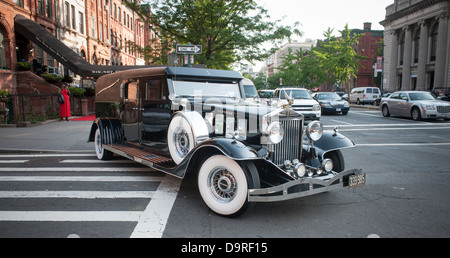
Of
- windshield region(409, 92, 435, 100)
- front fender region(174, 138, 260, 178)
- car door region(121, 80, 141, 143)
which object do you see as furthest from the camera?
windshield region(409, 92, 435, 100)

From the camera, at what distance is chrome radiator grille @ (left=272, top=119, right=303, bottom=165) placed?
461cm

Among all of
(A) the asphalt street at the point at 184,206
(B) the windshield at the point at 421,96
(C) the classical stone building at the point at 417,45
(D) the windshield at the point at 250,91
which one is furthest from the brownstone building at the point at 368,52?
(A) the asphalt street at the point at 184,206

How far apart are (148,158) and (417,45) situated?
157 feet

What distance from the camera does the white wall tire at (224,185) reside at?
3916 millimetres

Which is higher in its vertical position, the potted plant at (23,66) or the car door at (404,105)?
the potted plant at (23,66)

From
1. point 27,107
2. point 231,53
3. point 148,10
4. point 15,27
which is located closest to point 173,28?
point 148,10

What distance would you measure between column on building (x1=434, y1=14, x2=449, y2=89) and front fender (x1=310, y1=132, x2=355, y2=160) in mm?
38819

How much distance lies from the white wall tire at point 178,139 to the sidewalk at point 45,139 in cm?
479

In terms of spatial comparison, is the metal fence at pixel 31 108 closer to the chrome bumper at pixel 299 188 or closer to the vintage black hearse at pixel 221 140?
the vintage black hearse at pixel 221 140

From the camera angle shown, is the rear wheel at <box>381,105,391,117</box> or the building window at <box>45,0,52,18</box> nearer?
the rear wheel at <box>381,105,391,117</box>

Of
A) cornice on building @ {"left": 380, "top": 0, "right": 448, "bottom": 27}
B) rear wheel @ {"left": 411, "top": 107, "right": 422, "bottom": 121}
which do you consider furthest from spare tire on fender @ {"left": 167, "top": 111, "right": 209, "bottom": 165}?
cornice on building @ {"left": 380, "top": 0, "right": 448, "bottom": 27}

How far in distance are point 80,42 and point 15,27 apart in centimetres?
1019

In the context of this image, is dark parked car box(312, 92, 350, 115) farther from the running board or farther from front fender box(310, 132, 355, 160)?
the running board

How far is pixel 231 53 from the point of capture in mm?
22062
